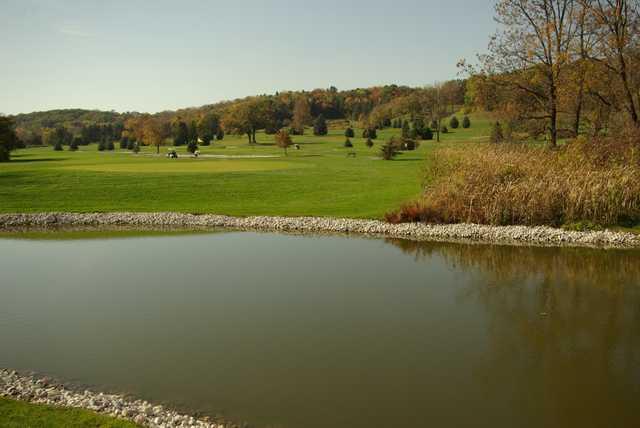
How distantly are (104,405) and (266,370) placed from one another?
2343 mm

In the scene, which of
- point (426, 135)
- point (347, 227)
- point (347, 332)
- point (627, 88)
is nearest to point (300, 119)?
point (426, 135)

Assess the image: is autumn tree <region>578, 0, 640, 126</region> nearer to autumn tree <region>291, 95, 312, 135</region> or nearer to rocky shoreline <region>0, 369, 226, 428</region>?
rocky shoreline <region>0, 369, 226, 428</region>

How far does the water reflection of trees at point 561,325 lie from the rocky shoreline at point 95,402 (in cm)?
445

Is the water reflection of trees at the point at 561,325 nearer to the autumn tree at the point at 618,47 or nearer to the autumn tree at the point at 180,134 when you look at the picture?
the autumn tree at the point at 618,47

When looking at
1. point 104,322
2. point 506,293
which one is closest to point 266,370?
point 104,322

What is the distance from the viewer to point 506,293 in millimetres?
11969

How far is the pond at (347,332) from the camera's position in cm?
721

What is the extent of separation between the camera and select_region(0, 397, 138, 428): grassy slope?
6.37 metres

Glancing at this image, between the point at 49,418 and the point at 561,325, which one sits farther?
the point at 561,325

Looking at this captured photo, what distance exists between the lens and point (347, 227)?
770 inches

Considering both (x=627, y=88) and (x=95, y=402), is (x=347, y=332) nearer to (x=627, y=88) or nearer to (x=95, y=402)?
(x=95, y=402)

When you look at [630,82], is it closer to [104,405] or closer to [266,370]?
[266,370]

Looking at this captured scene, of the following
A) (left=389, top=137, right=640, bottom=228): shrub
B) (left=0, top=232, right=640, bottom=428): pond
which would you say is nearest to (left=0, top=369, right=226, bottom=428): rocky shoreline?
(left=0, top=232, right=640, bottom=428): pond

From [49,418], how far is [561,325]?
335 inches
